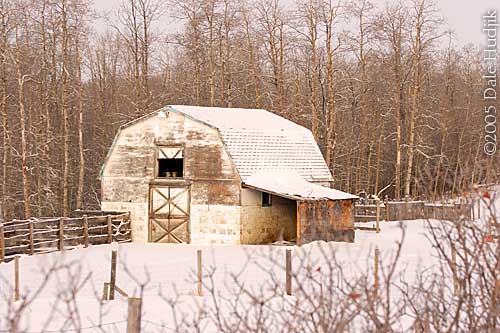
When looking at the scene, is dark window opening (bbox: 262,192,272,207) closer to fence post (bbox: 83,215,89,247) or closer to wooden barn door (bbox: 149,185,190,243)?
wooden barn door (bbox: 149,185,190,243)

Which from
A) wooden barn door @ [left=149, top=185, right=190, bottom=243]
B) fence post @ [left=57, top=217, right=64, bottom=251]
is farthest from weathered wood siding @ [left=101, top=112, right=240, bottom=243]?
fence post @ [left=57, top=217, right=64, bottom=251]

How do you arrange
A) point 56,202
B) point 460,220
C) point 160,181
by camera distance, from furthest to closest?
point 56,202
point 160,181
point 460,220

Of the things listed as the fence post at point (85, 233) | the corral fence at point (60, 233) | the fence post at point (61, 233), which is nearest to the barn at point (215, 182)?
the corral fence at point (60, 233)

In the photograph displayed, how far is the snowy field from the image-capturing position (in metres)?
11.9

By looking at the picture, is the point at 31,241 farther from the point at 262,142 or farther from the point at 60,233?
the point at 262,142

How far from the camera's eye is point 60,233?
23000 mm

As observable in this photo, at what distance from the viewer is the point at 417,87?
117 ft

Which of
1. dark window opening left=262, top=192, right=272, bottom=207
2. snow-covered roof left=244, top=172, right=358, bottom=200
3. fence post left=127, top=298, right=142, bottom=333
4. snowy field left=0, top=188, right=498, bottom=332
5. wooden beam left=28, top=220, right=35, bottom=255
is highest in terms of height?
snow-covered roof left=244, top=172, right=358, bottom=200

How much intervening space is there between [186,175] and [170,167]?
2.39 m

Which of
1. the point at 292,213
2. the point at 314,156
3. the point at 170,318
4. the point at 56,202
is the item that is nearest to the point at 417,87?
the point at 314,156

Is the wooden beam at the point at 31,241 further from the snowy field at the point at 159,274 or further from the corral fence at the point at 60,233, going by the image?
the snowy field at the point at 159,274

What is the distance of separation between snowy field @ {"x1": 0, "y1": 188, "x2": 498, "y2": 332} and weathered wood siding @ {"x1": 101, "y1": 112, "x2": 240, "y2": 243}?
4.18ft

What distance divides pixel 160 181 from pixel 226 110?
4060 mm

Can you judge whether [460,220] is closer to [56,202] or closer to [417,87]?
[417,87]
